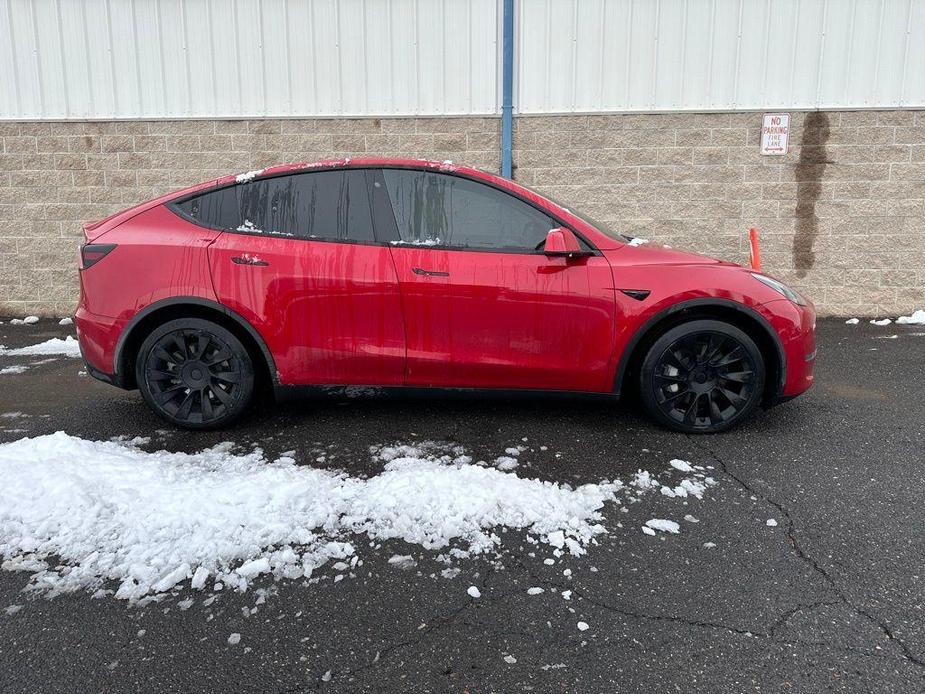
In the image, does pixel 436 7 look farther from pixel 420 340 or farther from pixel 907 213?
pixel 907 213

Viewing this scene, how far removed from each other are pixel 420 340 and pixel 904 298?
683cm

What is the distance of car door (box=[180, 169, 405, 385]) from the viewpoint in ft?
12.9

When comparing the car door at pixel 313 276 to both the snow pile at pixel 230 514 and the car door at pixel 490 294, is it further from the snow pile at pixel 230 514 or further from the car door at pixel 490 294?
the snow pile at pixel 230 514

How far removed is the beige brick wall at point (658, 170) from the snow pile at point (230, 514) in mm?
5350

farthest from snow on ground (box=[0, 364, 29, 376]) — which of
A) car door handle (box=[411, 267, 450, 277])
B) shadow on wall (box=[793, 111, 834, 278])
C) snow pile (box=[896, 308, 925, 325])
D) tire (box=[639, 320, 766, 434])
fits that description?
snow pile (box=[896, 308, 925, 325])

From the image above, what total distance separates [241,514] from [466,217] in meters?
2.07

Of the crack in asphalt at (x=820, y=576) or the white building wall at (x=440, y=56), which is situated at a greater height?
the white building wall at (x=440, y=56)

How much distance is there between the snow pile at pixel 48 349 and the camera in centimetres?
655

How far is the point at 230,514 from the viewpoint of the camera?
9.44 ft

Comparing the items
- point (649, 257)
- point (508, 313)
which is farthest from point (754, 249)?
point (508, 313)

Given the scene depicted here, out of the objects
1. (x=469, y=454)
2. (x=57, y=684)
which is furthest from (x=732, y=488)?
(x=57, y=684)

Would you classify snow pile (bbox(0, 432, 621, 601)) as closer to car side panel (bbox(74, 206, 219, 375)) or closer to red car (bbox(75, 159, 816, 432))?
red car (bbox(75, 159, 816, 432))

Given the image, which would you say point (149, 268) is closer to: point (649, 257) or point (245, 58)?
point (649, 257)

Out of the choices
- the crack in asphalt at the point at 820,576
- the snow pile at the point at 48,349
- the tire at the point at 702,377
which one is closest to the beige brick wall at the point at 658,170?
the snow pile at the point at 48,349
